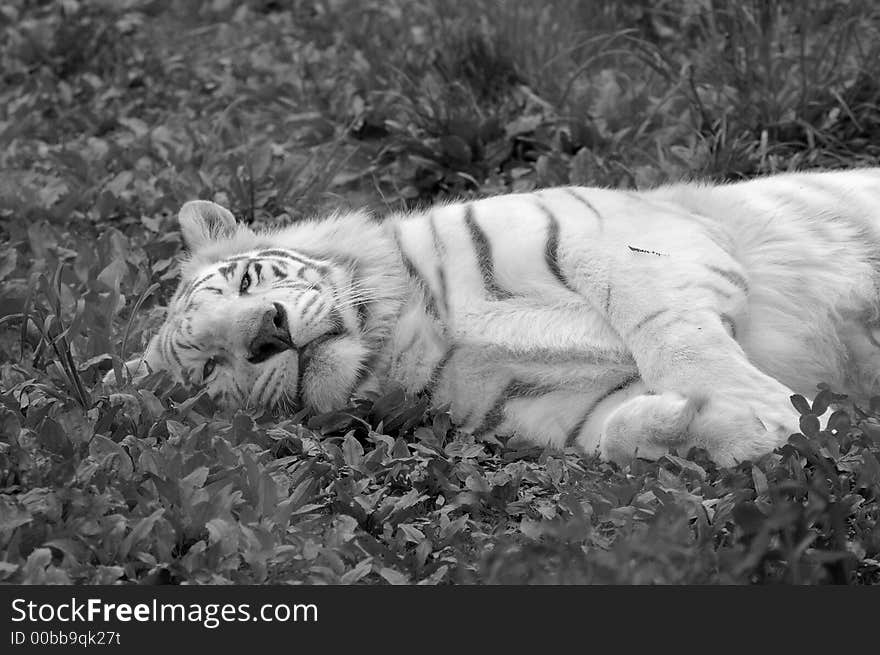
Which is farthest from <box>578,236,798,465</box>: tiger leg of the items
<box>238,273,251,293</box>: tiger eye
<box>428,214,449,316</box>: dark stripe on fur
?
<box>238,273,251,293</box>: tiger eye

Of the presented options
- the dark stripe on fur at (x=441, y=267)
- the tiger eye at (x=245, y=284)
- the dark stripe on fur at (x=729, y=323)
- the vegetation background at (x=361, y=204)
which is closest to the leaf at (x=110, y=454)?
the vegetation background at (x=361, y=204)

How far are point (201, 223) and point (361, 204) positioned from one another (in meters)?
1.14

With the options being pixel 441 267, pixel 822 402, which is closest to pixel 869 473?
pixel 822 402

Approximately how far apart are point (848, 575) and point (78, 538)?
5.52 ft

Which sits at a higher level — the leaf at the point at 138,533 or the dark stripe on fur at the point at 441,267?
the dark stripe on fur at the point at 441,267

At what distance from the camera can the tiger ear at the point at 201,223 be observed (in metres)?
4.16

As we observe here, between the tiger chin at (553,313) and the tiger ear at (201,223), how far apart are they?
0.84 feet

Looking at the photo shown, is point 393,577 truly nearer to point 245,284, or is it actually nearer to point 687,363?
point 687,363

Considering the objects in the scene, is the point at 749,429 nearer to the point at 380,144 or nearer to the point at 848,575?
the point at 848,575

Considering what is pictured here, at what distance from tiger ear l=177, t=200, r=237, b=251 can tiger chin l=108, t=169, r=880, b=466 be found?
0.84ft

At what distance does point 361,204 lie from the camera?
17.1ft

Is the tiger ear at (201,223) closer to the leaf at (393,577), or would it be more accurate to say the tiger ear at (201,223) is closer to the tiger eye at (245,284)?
the tiger eye at (245,284)

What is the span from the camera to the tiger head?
3.56 metres

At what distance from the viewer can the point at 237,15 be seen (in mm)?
7180
